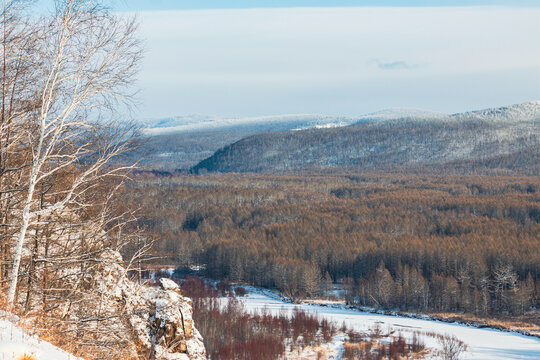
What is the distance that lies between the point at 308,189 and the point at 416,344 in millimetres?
128194

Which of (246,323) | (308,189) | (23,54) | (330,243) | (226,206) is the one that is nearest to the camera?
(23,54)

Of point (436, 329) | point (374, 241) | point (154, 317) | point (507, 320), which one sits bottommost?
point (507, 320)

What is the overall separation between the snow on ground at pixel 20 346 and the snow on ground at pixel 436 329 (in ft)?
136

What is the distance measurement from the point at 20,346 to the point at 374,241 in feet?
294

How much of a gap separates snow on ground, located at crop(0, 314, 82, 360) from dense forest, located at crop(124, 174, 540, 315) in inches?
850

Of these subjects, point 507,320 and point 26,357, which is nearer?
point 26,357

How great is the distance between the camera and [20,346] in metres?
6.99

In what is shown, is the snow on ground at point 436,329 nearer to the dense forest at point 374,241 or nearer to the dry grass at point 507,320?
the dry grass at point 507,320

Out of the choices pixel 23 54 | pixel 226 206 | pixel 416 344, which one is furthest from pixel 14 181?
pixel 226 206

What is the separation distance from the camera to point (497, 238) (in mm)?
84312

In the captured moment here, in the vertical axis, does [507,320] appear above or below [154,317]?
below

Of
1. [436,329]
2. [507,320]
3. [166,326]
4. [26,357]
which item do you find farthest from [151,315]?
[507,320]

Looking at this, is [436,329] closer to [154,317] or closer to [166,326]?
[166,326]

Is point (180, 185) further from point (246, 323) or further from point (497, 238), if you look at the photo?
point (246, 323)
